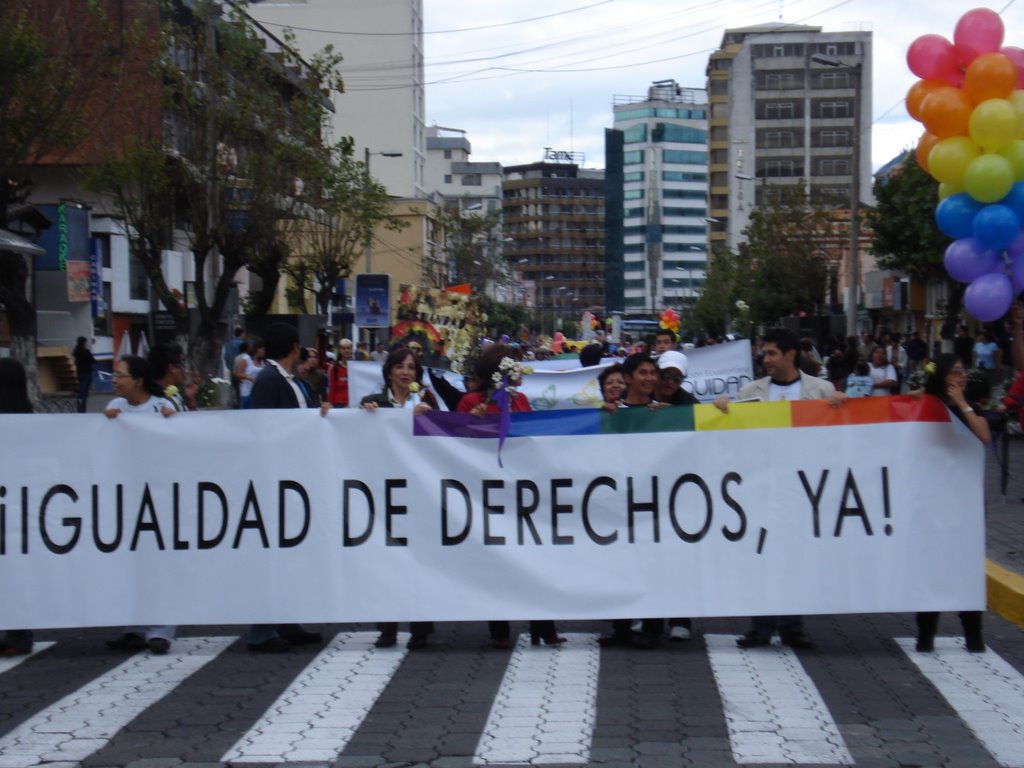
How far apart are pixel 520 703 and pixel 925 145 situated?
228 inches

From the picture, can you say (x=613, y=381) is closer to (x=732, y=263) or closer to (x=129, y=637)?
(x=129, y=637)

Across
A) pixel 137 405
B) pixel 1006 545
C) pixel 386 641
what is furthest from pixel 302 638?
pixel 1006 545

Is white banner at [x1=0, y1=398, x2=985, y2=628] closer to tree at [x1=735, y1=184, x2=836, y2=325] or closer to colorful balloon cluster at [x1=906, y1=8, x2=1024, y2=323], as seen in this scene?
colorful balloon cluster at [x1=906, y1=8, x2=1024, y2=323]

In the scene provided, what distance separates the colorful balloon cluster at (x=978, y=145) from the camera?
9570 mm

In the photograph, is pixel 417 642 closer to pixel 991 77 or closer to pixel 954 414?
pixel 954 414

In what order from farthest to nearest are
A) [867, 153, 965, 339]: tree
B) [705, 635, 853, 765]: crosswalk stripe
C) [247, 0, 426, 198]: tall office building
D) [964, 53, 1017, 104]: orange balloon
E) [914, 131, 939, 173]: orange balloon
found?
1. [247, 0, 426, 198]: tall office building
2. [867, 153, 965, 339]: tree
3. [914, 131, 939, 173]: orange balloon
4. [964, 53, 1017, 104]: orange balloon
5. [705, 635, 853, 765]: crosswalk stripe

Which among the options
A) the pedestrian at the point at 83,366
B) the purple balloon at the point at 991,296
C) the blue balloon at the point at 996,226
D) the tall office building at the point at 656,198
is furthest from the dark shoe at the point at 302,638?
the tall office building at the point at 656,198

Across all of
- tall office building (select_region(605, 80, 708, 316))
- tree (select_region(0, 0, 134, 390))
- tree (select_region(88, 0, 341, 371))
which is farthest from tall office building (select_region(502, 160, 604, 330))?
tree (select_region(0, 0, 134, 390))

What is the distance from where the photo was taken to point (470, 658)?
8320 millimetres

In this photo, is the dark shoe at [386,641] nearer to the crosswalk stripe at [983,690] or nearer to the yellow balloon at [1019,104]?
the crosswalk stripe at [983,690]

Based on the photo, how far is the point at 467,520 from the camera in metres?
8.32

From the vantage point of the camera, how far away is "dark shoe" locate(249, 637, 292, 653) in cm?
849

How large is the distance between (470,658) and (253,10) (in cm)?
8150

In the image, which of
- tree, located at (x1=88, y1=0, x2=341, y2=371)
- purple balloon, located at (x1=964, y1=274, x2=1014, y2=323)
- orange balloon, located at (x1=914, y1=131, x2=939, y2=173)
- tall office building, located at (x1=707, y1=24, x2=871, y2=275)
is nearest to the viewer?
purple balloon, located at (x1=964, y1=274, x2=1014, y2=323)
